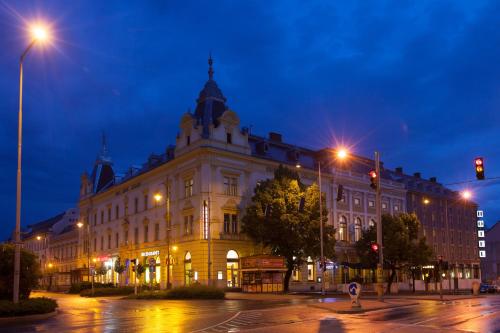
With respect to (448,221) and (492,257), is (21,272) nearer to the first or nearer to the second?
(448,221)

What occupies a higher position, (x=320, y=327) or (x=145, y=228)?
(x=145, y=228)

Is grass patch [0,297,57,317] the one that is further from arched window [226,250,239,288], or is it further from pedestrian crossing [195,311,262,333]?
arched window [226,250,239,288]

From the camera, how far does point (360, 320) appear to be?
73.9 feet

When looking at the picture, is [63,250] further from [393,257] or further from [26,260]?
[26,260]

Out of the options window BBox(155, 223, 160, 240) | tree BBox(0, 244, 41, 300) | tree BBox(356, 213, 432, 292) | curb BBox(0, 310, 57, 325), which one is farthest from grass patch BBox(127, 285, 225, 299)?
tree BBox(356, 213, 432, 292)

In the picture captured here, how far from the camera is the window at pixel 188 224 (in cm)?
5616

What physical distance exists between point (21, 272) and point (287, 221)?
27890 millimetres

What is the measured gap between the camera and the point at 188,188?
57.7m

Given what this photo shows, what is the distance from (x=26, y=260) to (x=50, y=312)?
125 inches

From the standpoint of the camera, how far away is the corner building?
5475 centimetres

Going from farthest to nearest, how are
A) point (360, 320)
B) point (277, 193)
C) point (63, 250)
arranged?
point (63, 250) < point (277, 193) < point (360, 320)

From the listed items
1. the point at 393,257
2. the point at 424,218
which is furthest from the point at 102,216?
the point at 424,218

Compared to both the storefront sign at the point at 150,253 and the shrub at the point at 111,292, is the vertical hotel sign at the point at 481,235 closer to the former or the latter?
the storefront sign at the point at 150,253

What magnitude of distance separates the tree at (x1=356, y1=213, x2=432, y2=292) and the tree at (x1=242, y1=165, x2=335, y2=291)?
309 inches
